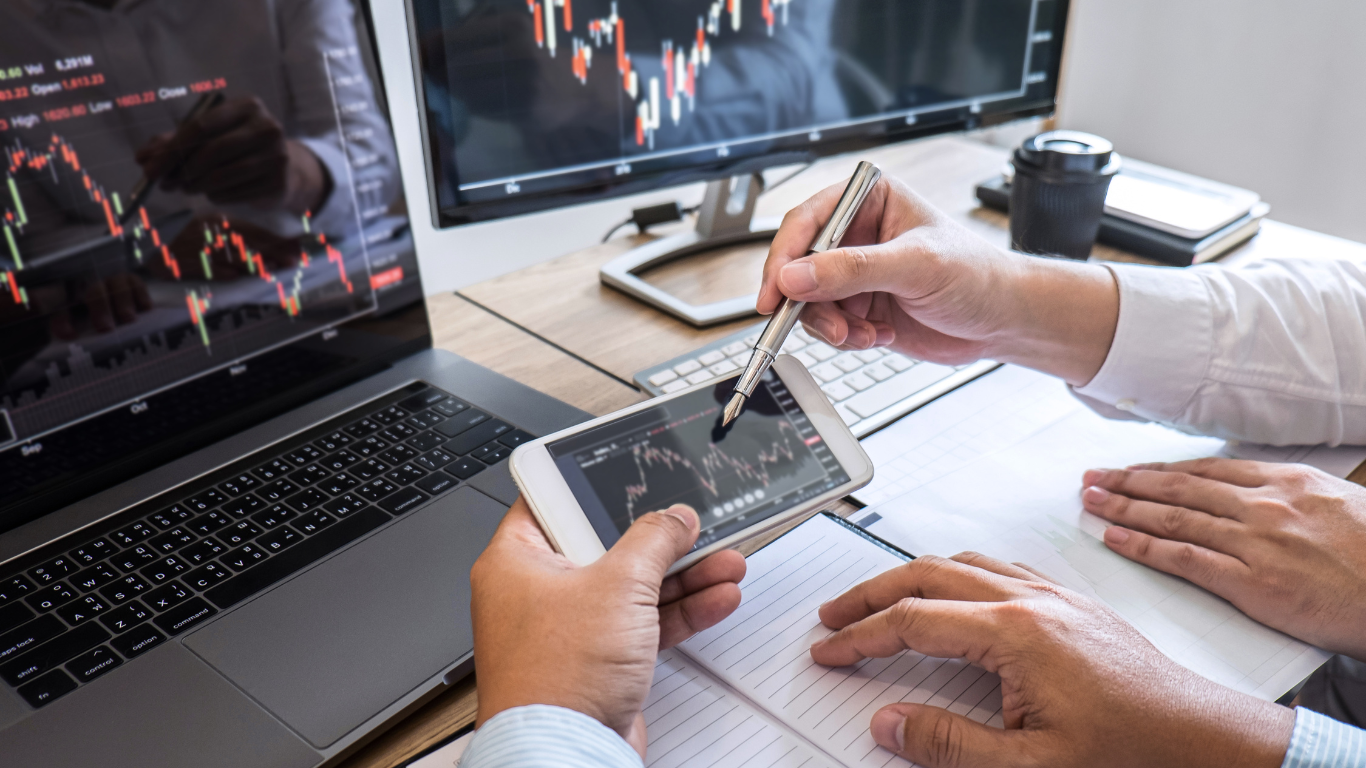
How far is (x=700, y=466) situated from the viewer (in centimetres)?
58

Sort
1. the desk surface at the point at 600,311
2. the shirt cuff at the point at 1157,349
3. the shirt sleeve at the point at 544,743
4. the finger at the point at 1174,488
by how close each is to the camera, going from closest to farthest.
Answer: the shirt sleeve at the point at 544,743 → the finger at the point at 1174,488 → the shirt cuff at the point at 1157,349 → the desk surface at the point at 600,311

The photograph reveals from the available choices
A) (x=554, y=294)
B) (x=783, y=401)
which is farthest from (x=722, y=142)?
(x=783, y=401)

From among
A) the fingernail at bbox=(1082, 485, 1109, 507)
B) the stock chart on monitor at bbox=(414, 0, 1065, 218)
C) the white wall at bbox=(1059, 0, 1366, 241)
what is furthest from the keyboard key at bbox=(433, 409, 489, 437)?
the white wall at bbox=(1059, 0, 1366, 241)

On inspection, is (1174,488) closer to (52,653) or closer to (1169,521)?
(1169,521)

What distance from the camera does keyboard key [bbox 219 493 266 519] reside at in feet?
2.03

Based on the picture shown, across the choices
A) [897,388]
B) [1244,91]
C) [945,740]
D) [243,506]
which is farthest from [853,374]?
[1244,91]

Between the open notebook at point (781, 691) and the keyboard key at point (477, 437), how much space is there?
9.4 inches

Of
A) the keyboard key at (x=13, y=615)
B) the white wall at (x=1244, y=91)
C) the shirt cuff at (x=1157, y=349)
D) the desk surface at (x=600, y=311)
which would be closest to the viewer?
the keyboard key at (x=13, y=615)

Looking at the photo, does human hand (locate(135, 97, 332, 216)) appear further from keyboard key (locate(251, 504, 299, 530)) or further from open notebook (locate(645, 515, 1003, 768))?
open notebook (locate(645, 515, 1003, 768))

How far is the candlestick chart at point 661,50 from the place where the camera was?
81 cm

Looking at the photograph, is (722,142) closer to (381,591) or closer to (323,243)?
(323,243)

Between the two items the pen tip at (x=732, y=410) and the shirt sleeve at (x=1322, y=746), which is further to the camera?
the pen tip at (x=732, y=410)

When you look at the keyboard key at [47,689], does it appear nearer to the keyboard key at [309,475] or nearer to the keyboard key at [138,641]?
the keyboard key at [138,641]

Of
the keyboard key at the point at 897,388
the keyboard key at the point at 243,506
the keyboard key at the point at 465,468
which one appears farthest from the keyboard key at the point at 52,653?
the keyboard key at the point at 897,388
